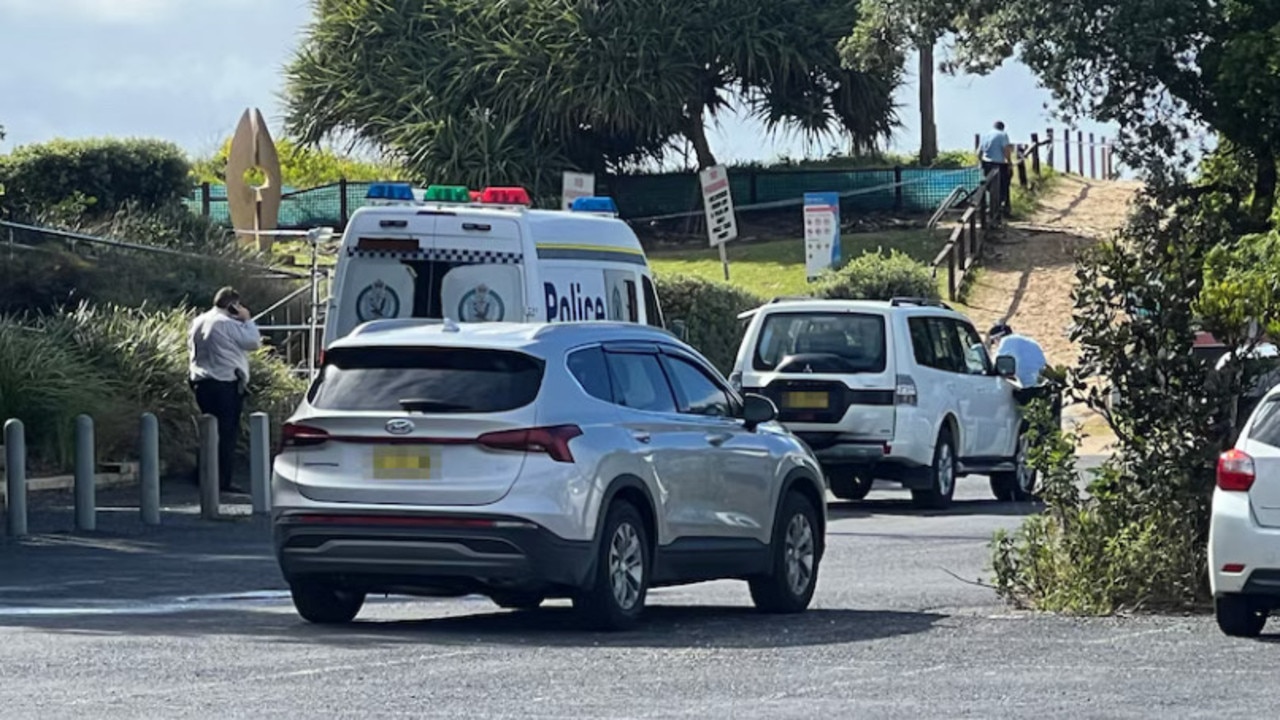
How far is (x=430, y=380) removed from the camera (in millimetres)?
12766

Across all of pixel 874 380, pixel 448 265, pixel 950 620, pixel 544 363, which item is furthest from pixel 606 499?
pixel 874 380

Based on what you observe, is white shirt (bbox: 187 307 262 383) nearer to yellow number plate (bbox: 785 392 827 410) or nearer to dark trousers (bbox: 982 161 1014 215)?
yellow number plate (bbox: 785 392 827 410)

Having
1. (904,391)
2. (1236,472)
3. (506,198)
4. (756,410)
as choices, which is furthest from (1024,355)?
(1236,472)

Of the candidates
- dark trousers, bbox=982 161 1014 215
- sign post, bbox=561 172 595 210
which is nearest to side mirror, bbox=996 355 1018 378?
sign post, bbox=561 172 595 210

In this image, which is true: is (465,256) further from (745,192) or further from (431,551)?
(745,192)

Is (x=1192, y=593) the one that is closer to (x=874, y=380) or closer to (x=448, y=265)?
(x=448, y=265)

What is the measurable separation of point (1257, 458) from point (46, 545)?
9.33 meters

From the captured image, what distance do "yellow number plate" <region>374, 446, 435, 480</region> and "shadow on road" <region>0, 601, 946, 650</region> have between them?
0.82 m

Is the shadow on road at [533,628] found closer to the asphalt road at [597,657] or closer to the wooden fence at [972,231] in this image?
the asphalt road at [597,657]

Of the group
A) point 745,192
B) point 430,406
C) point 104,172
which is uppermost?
point 745,192

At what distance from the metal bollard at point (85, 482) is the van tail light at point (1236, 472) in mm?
9400

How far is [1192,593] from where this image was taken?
557 inches

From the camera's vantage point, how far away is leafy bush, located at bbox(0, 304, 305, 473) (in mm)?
21750

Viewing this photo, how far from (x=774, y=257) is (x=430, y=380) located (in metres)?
31.9
